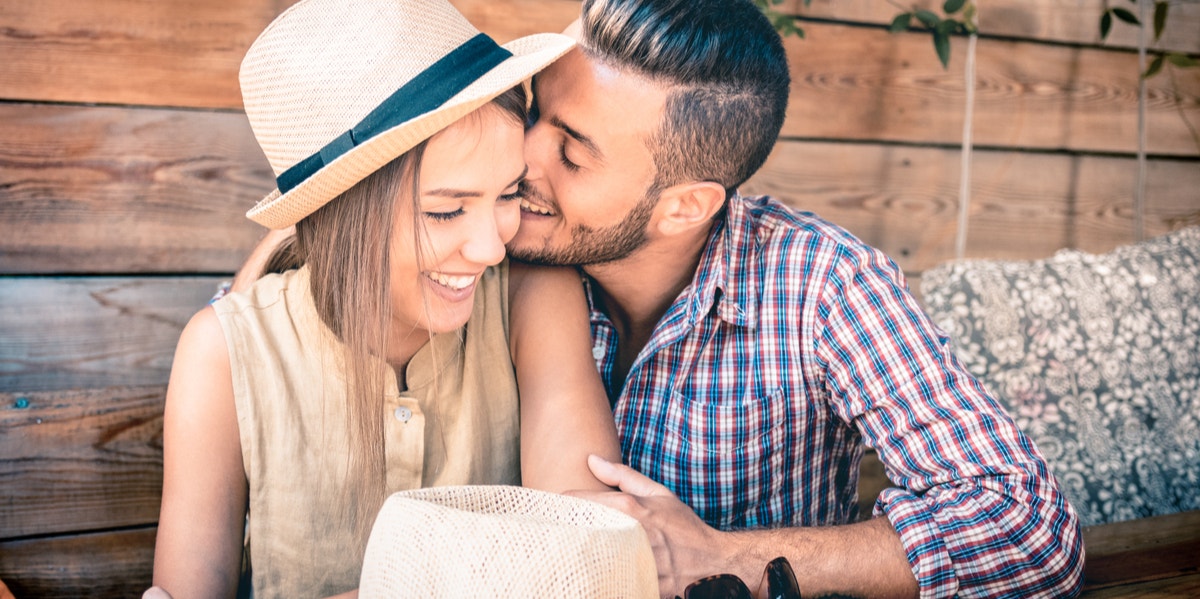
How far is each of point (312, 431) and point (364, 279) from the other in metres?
0.28

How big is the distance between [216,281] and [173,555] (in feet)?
2.84

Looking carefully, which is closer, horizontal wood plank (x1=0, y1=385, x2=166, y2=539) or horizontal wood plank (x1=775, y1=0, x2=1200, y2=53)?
horizontal wood plank (x1=0, y1=385, x2=166, y2=539)

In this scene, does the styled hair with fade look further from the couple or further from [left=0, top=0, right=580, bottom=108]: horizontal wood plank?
[left=0, top=0, right=580, bottom=108]: horizontal wood plank

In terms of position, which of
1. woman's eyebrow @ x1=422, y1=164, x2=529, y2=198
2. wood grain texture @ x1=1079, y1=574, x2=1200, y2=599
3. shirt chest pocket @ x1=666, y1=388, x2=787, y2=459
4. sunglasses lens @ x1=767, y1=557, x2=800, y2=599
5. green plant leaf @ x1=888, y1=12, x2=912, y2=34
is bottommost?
wood grain texture @ x1=1079, y1=574, x2=1200, y2=599

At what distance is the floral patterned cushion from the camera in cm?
201

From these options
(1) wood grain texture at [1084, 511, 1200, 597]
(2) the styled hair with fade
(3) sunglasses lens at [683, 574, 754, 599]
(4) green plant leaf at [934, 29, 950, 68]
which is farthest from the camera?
(4) green plant leaf at [934, 29, 950, 68]

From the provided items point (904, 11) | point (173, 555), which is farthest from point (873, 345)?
point (904, 11)

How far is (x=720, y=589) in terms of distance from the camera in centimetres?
106

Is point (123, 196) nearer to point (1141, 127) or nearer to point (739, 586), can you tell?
point (739, 586)

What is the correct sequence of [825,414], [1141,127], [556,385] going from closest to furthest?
[556,385] < [825,414] < [1141,127]

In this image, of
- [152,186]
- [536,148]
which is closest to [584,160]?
[536,148]

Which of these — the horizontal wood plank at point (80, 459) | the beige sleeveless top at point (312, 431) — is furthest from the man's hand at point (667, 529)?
the horizontal wood plank at point (80, 459)

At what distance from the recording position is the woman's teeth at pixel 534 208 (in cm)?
163

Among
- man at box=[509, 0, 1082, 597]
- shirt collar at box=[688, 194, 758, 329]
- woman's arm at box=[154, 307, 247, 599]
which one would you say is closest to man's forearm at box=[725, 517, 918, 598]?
man at box=[509, 0, 1082, 597]
